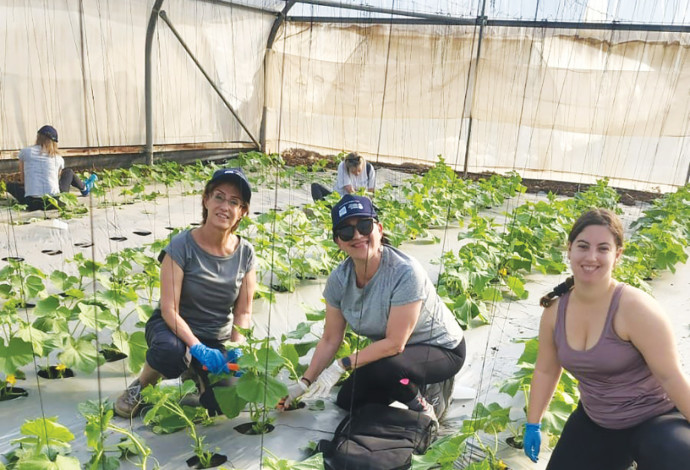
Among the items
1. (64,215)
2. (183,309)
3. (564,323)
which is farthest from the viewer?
(64,215)

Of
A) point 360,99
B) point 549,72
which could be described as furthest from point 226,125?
point 549,72

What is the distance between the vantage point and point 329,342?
2.00 m

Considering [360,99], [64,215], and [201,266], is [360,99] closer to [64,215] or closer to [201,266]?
[64,215]

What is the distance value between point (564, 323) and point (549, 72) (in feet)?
22.1

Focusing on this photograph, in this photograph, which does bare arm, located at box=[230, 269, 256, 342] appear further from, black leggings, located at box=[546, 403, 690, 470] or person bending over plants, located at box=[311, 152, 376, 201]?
person bending over plants, located at box=[311, 152, 376, 201]

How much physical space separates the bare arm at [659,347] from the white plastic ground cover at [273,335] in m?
0.57

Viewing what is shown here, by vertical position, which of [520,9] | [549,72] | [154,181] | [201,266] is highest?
[520,9]

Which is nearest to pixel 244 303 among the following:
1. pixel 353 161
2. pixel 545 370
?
pixel 545 370

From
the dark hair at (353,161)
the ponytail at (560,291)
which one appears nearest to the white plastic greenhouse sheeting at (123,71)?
the dark hair at (353,161)

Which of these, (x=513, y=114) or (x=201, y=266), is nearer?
(x=201, y=266)

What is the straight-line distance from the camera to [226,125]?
811cm

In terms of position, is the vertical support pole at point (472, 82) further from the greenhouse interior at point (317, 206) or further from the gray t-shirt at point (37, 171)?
the gray t-shirt at point (37, 171)

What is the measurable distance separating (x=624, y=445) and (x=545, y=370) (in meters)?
0.26

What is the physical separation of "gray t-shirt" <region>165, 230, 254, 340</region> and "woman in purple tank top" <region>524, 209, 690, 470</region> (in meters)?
1.08
